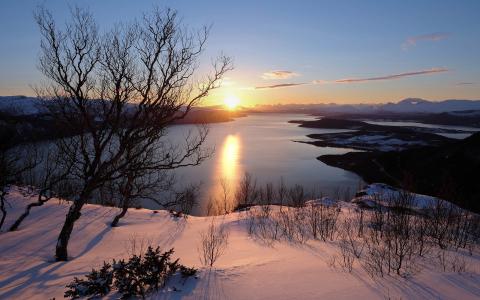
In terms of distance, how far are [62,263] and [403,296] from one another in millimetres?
10140

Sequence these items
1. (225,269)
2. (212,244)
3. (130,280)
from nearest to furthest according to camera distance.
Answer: (130,280)
(225,269)
(212,244)

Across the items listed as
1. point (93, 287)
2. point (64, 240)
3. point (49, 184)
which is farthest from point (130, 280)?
point (49, 184)

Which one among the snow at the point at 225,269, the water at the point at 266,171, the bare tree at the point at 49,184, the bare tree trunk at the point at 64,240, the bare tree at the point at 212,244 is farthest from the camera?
the water at the point at 266,171

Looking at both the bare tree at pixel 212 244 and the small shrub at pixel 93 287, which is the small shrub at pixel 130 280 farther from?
the bare tree at pixel 212 244

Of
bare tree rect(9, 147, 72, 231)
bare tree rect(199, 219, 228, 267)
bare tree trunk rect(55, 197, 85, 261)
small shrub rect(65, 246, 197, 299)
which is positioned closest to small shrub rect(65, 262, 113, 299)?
small shrub rect(65, 246, 197, 299)

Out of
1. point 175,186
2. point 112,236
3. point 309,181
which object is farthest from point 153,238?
point 309,181

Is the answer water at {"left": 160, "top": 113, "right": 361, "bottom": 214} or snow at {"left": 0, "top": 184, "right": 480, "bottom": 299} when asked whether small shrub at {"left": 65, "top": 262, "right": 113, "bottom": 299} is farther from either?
water at {"left": 160, "top": 113, "right": 361, "bottom": 214}

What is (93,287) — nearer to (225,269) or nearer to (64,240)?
(225,269)

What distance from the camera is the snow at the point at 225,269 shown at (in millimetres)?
6750

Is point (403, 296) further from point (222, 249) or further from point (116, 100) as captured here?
point (116, 100)

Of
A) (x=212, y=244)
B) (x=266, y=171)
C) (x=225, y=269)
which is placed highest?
(x=225, y=269)

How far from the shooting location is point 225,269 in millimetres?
8164

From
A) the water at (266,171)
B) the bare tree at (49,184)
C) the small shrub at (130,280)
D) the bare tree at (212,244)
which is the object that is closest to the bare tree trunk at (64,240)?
the bare tree at (49,184)

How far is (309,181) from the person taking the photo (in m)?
56.2
